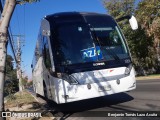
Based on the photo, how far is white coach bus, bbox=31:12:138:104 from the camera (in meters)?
10.0

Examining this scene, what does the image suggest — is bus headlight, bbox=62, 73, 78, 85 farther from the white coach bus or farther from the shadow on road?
the shadow on road

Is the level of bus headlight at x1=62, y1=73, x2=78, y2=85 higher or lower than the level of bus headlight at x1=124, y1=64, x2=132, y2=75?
lower

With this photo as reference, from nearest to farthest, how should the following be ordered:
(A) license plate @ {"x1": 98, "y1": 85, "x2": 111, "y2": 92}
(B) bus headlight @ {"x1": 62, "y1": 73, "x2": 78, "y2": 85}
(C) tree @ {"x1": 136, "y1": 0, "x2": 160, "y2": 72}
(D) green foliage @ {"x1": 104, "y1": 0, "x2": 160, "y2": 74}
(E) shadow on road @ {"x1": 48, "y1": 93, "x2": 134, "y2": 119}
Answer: (B) bus headlight @ {"x1": 62, "y1": 73, "x2": 78, "y2": 85} → (A) license plate @ {"x1": 98, "y1": 85, "x2": 111, "y2": 92} → (E) shadow on road @ {"x1": 48, "y1": 93, "x2": 134, "y2": 119} → (C) tree @ {"x1": 136, "y1": 0, "x2": 160, "y2": 72} → (D) green foliage @ {"x1": 104, "y1": 0, "x2": 160, "y2": 74}

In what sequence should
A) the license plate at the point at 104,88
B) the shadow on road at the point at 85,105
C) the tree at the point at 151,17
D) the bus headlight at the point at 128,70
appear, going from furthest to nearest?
the tree at the point at 151,17, the shadow on road at the point at 85,105, the bus headlight at the point at 128,70, the license plate at the point at 104,88

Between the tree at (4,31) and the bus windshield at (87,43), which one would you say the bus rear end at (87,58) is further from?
the tree at (4,31)

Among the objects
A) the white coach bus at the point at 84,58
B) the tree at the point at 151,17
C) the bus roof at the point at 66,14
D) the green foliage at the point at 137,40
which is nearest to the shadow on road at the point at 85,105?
the white coach bus at the point at 84,58

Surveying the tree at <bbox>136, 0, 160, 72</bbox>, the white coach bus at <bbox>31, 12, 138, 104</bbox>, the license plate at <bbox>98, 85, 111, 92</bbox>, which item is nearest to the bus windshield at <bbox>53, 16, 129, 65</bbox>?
the white coach bus at <bbox>31, 12, 138, 104</bbox>

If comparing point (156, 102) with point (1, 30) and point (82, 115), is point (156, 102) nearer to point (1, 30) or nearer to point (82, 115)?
point (82, 115)

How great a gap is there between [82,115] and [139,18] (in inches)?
1157

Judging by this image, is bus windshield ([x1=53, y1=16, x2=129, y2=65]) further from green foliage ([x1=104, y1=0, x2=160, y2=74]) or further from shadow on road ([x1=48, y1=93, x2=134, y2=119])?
green foliage ([x1=104, y1=0, x2=160, y2=74])

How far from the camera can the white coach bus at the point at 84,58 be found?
10.0 m

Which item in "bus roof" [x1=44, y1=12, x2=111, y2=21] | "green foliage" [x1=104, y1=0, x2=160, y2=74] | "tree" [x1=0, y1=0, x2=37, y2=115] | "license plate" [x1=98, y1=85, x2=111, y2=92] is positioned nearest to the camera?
"tree" [x1=0, y1=0, x2=37, y2=115]

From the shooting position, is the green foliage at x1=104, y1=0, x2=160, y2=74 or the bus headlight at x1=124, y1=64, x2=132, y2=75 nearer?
the bus headlight at x1=124, y1=64, x2=132, y2=75

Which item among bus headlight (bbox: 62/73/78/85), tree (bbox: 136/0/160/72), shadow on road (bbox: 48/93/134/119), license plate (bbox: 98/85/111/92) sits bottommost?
shadow on road (bbox: 48/93/134/119)
